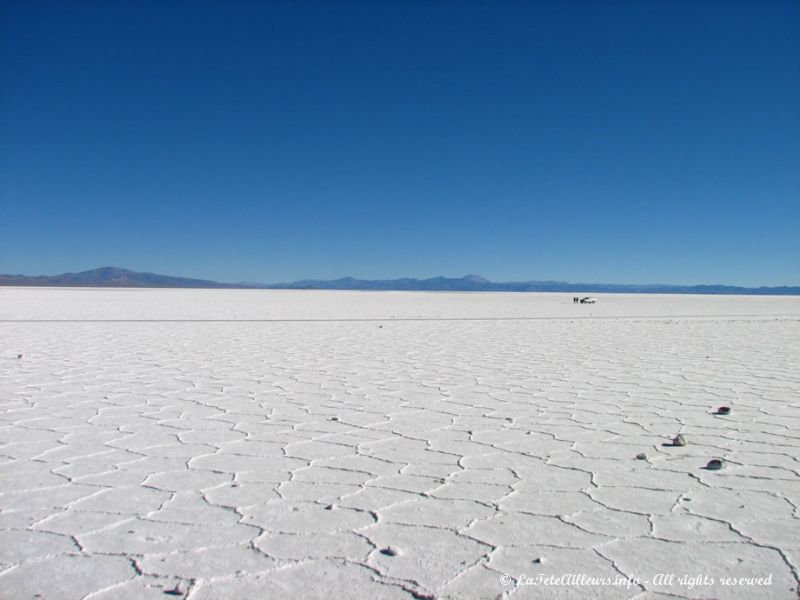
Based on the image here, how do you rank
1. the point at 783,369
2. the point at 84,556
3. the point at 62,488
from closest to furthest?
1. the point at 84,556
2. the point at 62,488
3. the point at 783,369

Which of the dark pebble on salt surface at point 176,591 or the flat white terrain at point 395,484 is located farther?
the flat white terrain at point 395,484

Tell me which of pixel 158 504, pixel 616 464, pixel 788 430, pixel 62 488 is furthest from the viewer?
pixel 788 430

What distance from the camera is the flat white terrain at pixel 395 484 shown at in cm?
179

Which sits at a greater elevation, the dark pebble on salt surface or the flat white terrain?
the flat white terrain

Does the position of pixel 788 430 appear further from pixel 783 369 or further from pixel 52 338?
pixel 52 338

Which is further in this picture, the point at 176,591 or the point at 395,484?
the point at 395,484

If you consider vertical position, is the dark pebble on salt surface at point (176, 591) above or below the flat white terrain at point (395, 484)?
below

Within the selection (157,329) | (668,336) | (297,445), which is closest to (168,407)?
(297,445)

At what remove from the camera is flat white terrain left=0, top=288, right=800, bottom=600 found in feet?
5.86

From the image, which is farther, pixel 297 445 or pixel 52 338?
pixel 52 338

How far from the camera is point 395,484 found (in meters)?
2.57

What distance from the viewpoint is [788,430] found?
11.5ft

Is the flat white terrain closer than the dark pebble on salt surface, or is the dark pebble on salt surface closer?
the dark pebble on salt surface

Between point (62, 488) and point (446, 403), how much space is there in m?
2.42
